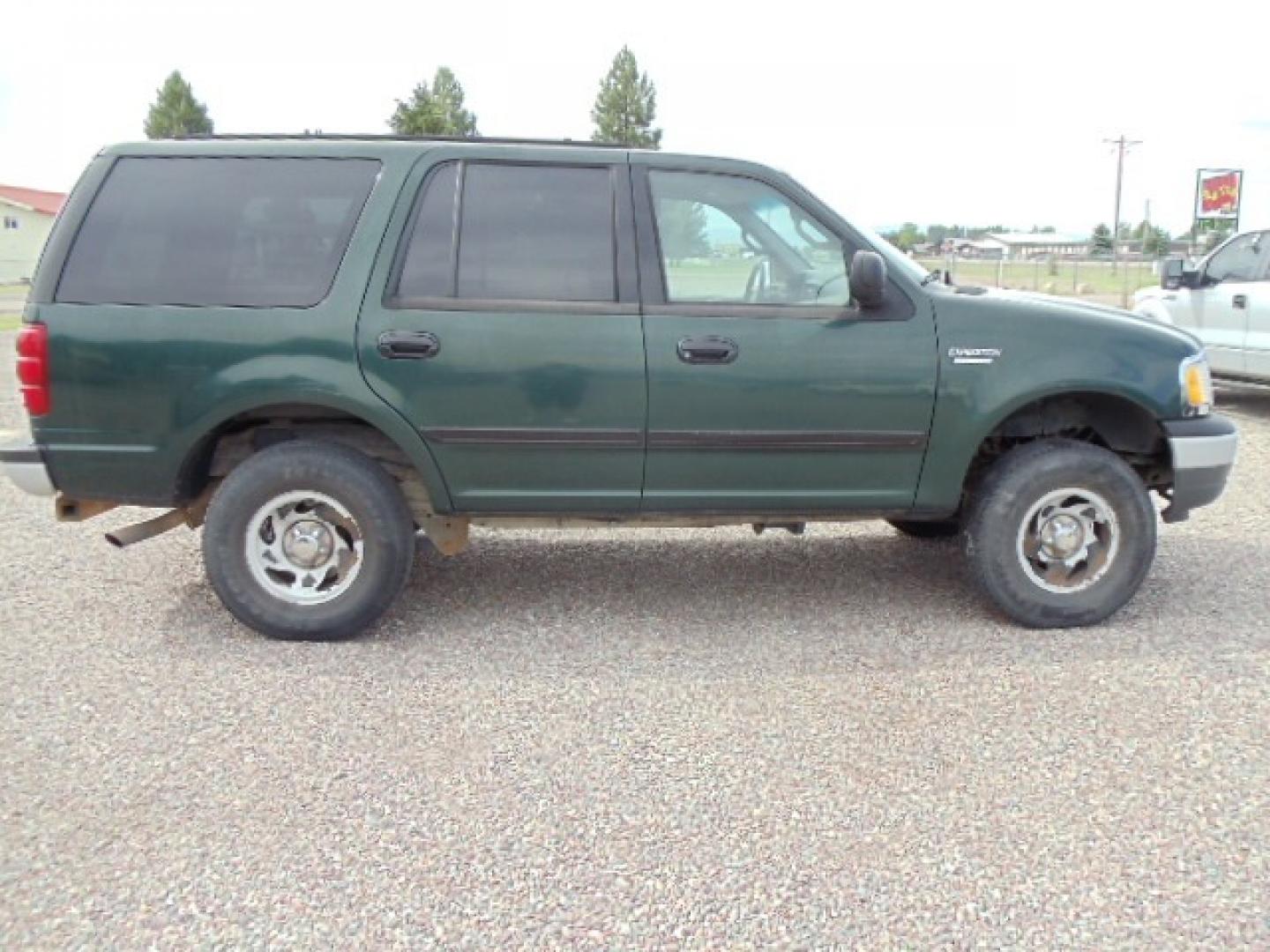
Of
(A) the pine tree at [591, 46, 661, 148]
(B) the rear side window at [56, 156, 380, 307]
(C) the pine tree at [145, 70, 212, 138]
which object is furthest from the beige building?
(B) the rear side window at [56, 156, 380, 307]

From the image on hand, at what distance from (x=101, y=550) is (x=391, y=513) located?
219 centimetres

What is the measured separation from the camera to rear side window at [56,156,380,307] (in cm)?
387

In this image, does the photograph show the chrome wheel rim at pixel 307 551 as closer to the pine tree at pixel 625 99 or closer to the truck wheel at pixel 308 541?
the truck wheel at pixel 308 541

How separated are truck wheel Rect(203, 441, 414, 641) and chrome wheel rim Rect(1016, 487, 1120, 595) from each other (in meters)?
2.59

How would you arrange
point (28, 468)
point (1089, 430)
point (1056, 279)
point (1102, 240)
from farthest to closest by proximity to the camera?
point (1102, 240) < point (1056, 279) < point (1089, 430) < point (28, 468)

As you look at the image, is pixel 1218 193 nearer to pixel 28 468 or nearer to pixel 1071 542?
pixel 1071 542

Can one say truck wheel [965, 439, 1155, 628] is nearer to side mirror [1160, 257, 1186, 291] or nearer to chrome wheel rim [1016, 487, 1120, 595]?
chrome wheel rim [1016, 487, 1120, 595]

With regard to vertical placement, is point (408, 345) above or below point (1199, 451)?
above

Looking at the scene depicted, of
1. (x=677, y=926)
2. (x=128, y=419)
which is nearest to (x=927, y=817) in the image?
(x=677, y=926)

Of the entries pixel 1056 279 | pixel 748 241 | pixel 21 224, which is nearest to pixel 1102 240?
pixel 1056 279

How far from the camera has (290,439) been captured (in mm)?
4145

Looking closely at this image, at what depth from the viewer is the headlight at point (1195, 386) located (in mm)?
4168

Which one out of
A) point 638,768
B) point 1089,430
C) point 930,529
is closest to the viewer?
point 638,768

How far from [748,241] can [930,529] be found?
210 cm
